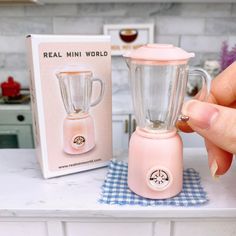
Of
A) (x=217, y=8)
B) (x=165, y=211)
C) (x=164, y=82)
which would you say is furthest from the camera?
(x=217, y=8)

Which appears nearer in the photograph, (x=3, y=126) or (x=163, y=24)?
(x=3, y=126)

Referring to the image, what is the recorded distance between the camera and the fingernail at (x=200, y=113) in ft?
1.42

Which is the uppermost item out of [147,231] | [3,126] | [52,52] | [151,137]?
A: [52,52]

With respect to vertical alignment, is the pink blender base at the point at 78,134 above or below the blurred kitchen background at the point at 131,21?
below

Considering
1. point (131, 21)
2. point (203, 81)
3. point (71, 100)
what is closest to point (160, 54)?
point (203, 81)

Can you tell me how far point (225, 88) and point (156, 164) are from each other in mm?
214

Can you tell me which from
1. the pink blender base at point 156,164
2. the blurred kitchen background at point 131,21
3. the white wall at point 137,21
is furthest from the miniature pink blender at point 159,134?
the white wall at point 137,21

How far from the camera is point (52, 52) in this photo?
0.51 metres

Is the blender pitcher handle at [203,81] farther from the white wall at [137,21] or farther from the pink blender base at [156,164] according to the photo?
the white wall at [137,21]

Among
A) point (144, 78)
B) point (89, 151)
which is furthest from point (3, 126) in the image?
point (144, 78)

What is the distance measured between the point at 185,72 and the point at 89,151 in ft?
0.85

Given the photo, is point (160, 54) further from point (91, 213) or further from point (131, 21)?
point (131, 21)

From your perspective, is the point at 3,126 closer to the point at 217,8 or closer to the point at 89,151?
the point at 89,151

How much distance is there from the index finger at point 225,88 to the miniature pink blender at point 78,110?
23 cm
